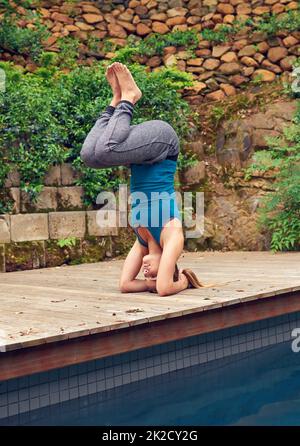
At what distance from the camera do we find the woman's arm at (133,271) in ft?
16.5

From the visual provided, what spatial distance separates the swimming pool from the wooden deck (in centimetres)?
35

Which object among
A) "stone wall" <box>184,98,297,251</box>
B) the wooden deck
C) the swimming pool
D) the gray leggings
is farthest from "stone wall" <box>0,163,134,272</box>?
the swimming pool

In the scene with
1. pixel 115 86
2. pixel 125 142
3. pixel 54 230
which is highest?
pixel 115 86

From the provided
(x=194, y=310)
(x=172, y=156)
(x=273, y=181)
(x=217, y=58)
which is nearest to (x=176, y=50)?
(x=217, y=58)

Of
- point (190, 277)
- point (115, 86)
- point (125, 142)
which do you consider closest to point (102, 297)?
point (190, 277)

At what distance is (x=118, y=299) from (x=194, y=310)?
0.72 metres

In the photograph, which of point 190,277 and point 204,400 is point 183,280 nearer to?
point 190,277

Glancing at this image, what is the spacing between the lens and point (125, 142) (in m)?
4.66

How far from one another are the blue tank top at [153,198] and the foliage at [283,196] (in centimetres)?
355

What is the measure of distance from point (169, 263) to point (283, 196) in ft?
12.8

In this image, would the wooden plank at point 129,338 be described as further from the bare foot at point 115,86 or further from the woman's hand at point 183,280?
the bare foot at point 115,86

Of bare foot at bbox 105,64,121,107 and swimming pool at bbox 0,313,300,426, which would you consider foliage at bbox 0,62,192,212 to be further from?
swimming pool at bbox 0,313,300,426

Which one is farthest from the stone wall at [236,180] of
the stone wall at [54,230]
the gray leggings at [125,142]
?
the gray leggings at [125,142]

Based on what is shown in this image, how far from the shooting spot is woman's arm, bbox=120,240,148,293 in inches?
198
